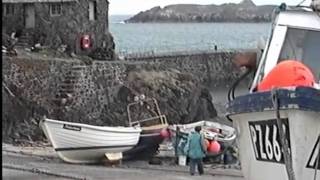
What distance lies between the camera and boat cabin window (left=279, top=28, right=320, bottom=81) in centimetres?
1100

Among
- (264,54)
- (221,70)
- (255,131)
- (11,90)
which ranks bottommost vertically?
(221,70)

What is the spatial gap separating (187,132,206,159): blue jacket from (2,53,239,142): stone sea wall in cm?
1035

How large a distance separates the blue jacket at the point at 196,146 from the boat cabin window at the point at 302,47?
18.4 ft

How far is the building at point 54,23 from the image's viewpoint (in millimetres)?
35938

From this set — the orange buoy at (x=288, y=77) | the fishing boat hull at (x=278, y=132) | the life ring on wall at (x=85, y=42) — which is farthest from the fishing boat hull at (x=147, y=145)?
the life ring on wall at (x=85, y=42)

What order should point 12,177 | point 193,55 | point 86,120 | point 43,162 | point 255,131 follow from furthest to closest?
point 193,55 → point 86,120 → point 43,162 → point 12,177 → point 255,131

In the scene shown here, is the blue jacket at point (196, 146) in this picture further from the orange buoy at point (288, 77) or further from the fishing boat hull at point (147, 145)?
the orange buoy at point (288, 77)

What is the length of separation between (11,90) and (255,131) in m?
19.8

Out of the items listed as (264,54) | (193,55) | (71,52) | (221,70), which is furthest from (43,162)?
(221,70)

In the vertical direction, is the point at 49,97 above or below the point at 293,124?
below

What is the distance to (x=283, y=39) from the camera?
11227 mm

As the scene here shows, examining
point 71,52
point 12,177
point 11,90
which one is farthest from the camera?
point 71,52

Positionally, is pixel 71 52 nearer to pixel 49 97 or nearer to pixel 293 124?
pixel 49 97

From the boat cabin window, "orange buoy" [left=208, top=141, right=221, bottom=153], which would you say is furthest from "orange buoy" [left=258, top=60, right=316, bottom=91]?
"orange buoy" [left=208, top=141, right=221, bottom=153]
